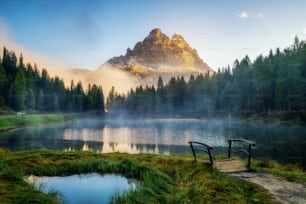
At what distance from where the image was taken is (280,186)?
1120cm

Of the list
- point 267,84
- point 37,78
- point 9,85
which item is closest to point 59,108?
point 37,78

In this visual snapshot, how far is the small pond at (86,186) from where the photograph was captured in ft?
38.7

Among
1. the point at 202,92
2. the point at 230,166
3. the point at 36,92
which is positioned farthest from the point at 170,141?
the point at 36,92

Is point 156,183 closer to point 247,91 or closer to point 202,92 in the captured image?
point 247,91

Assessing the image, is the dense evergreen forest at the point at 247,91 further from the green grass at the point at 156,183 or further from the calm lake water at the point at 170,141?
the green grass at the point at 156,183

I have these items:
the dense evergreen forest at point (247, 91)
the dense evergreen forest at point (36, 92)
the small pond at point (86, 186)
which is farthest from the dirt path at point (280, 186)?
the dense evergreen forest at point (36, 92)

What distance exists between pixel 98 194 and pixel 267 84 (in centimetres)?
7846

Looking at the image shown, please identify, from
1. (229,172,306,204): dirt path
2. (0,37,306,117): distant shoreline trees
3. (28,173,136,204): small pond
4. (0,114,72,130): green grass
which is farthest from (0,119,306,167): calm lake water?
(0,37,306,117): distant shoreline trees

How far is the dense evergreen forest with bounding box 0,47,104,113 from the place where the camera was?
355 feet

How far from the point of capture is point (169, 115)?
148 metres

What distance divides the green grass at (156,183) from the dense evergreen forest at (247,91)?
63.2 m

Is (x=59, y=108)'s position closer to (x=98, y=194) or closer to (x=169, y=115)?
(x=169, y=115)

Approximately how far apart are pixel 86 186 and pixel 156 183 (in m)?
3.69

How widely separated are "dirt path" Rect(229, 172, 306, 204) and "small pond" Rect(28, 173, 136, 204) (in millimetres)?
5628
